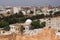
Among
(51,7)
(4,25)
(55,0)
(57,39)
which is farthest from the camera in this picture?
(51,7)

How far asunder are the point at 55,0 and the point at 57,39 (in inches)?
384

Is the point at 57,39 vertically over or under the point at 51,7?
over

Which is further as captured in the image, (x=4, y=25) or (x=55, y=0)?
(x=55, y=0)

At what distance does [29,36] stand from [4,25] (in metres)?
2.48

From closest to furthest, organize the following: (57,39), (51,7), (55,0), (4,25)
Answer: (57,39)
(4,25)
(55,0)
(51,7)

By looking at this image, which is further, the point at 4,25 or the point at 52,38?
the point at 4,25

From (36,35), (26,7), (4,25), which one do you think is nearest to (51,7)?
(26,7)

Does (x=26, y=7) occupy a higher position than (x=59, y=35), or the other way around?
(x=59, y=35)

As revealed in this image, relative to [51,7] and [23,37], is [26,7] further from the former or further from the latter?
[23,37]

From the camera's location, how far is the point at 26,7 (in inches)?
791

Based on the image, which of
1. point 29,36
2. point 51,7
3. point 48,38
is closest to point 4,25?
point 29,36

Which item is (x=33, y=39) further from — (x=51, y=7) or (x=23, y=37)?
(x=51, y=7)

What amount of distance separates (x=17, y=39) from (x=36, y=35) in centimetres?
71

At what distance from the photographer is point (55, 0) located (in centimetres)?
1619
